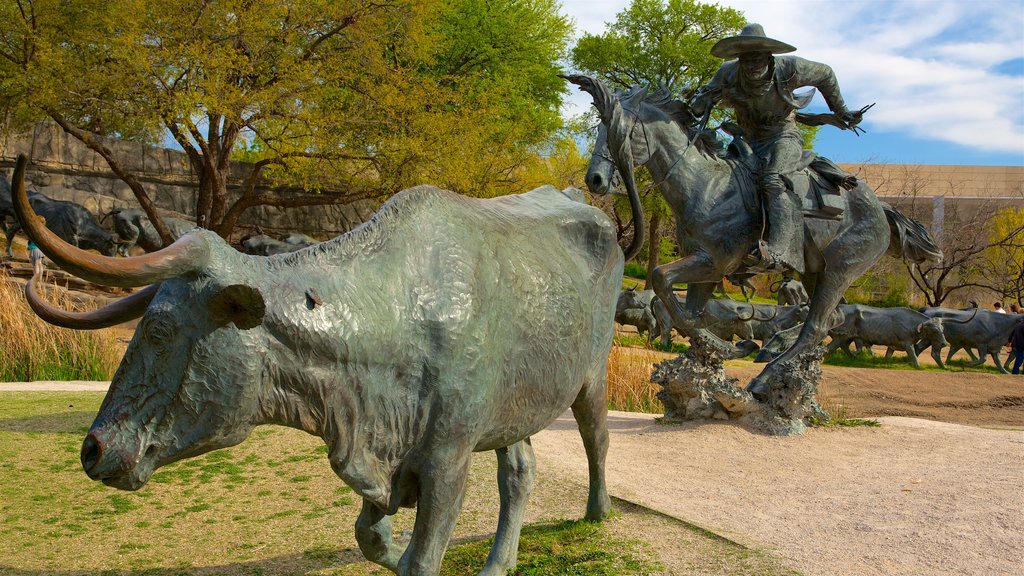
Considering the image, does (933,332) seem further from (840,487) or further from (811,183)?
(840,487)

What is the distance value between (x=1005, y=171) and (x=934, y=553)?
45759 millimetres

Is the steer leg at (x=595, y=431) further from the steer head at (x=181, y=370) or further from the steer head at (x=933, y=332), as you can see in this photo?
the steer head at (x=933, y=332)

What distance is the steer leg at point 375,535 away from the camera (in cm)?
313

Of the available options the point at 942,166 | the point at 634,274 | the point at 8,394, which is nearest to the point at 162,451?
the point at 8,394

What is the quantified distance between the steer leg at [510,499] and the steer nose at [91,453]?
1.85 metres

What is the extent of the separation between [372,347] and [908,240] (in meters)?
7.21

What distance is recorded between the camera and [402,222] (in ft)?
9.28

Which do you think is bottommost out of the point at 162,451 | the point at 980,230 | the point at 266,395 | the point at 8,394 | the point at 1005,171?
the point at 8,394

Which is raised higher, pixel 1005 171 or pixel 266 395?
pixel 1005 171

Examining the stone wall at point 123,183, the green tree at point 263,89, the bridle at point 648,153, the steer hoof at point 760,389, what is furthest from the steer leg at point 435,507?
the stone wall at point 123,183

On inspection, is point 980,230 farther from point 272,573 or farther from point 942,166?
point 272,573

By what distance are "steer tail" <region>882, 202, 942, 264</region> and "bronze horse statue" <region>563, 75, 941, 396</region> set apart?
0.27 metres

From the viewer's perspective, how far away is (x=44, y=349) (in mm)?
10758

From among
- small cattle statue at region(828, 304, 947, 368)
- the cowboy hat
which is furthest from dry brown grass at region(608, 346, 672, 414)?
small cattle statue at region(828, 304, 947, 368)
